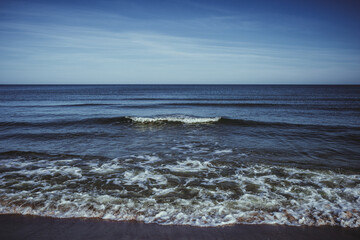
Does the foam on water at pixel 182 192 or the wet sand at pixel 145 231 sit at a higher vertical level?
the foam on water at pixel 182 192

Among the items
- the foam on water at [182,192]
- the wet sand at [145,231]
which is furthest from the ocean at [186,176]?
the wet sand at [145,231]

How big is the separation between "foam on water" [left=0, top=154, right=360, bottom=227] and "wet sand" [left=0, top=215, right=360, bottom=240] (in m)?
0.19

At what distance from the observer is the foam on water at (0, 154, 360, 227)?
4.39 m

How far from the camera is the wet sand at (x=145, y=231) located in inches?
148

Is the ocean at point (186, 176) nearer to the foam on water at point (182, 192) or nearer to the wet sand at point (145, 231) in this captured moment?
the foam on water at point (182, 192)

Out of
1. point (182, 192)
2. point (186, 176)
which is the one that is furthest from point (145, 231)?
point (186, 176)

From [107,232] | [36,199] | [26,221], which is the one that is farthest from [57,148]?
[107,232]

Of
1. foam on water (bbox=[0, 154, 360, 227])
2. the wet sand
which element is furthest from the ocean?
the wet sand

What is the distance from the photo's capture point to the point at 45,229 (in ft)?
13.1

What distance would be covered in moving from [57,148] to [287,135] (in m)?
13.1

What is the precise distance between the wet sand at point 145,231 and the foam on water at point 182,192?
0.64 ft

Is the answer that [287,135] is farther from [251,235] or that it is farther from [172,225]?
[172,225]

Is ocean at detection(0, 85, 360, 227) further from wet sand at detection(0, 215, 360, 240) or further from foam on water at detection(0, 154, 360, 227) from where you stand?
wet sand at detection(0, 215, 360, 240)

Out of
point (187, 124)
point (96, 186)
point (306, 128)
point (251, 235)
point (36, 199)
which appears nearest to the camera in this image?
point (251, 235)
